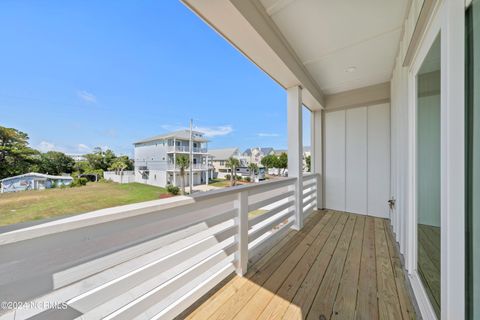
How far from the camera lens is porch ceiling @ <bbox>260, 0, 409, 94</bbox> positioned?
1578 millimetres

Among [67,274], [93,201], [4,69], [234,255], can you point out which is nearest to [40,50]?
[4,69]

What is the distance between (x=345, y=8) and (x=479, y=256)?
194 centimetres

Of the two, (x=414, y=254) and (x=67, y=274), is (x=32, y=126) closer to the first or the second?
(x=67, y=274)

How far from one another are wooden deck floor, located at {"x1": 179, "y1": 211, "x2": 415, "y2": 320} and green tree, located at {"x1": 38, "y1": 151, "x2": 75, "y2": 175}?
5.17 ft

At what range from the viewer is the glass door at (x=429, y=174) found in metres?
1.10

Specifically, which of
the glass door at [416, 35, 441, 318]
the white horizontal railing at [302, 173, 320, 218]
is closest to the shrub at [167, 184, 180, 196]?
the white horizontal railing at [302, 173, 320, 218]

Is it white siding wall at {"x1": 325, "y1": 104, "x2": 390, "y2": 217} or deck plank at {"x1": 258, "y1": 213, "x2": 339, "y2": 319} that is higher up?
white siding wall at {"x1": 325, "y1": 104, "x2": 390, "y2": 217}

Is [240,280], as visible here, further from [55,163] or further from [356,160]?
[356,160]

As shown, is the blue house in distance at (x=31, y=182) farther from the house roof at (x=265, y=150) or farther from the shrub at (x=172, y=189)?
the house roof at (x=265, y=150)

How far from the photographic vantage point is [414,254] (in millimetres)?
1518

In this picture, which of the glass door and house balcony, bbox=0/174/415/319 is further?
the glass door

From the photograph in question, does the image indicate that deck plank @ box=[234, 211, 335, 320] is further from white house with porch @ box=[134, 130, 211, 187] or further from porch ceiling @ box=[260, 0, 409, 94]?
porch ceiling @ box=[260, 0, 409, 94]

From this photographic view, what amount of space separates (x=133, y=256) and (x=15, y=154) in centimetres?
115

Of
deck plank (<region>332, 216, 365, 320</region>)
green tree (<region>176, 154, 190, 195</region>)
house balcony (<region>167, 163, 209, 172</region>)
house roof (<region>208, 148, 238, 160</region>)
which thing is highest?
house roof (<region>208, 148, 238, 160</region>)
